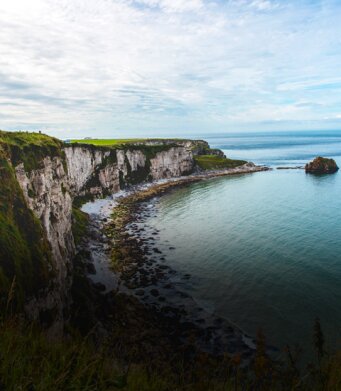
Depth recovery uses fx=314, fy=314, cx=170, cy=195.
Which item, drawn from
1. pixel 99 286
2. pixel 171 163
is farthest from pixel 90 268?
pixel 171 163

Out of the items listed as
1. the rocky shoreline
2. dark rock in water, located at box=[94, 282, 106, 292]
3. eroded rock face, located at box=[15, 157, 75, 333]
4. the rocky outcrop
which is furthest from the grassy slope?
the rocky outcrop

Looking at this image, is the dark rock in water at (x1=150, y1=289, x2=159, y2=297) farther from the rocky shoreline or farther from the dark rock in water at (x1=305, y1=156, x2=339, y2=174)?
the dark rock in water at (x1=305, y1=156, x2=339, y2=174)

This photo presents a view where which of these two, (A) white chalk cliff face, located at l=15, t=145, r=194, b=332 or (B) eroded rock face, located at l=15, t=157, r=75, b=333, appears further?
(A) white chalk cliff face, located at l=15, t=145, r=194, b=332

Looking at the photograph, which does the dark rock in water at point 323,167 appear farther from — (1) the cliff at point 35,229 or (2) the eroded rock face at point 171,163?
(1) the cliff at point 35,229

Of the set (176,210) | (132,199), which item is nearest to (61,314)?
(176,210)

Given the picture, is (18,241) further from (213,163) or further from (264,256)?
(213,163)

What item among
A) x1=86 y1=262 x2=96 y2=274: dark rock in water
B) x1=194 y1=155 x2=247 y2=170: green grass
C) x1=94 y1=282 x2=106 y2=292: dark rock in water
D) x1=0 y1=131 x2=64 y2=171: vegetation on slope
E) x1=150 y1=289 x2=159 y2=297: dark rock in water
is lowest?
x1=150 y1=289 x2=159 y2=297: dark rock in water

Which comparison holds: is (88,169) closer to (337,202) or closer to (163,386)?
(337,202)

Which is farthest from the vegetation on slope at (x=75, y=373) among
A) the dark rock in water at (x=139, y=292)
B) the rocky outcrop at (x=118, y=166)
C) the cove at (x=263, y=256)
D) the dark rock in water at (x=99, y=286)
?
the rocky outcrop at (x=118, y=166)
